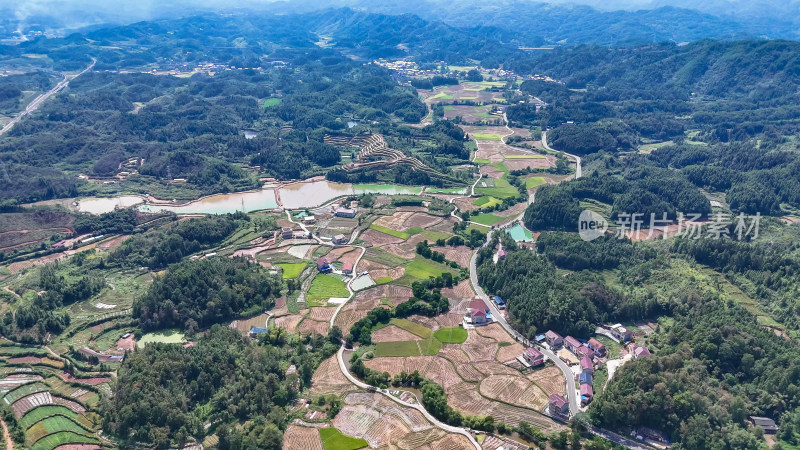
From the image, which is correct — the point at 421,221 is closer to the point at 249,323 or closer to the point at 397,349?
the point at 397,349

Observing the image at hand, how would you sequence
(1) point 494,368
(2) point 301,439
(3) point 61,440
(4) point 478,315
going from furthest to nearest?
(4) point 478,315
(1) point 494,368
(2) point 301,439
(3) point 61,440

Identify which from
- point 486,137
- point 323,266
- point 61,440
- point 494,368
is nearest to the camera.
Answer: point 61,440

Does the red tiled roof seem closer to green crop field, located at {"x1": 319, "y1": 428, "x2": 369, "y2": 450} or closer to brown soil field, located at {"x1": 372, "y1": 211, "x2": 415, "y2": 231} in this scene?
green crop field, located at {"x1": 319, "y1": 428, "x2": 369, "y2": 450}

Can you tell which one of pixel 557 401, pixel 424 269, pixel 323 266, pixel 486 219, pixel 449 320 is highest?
pixel 323 266

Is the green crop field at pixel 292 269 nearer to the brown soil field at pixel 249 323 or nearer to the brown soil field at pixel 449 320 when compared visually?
the brown soil field at pixel 249 323

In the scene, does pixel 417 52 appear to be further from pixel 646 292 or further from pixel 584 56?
pixel 646 292

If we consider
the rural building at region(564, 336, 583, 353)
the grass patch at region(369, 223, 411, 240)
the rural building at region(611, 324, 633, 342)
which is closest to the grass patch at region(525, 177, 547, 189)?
the grass patch at region(369, 223, 411, 240)

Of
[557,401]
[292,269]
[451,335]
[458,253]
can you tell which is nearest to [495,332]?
[451,335]

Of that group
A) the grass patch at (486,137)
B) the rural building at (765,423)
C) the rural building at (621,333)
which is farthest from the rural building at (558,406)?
the grass patch at (486,137)

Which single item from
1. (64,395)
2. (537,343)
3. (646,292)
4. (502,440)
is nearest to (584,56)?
(646,292)
